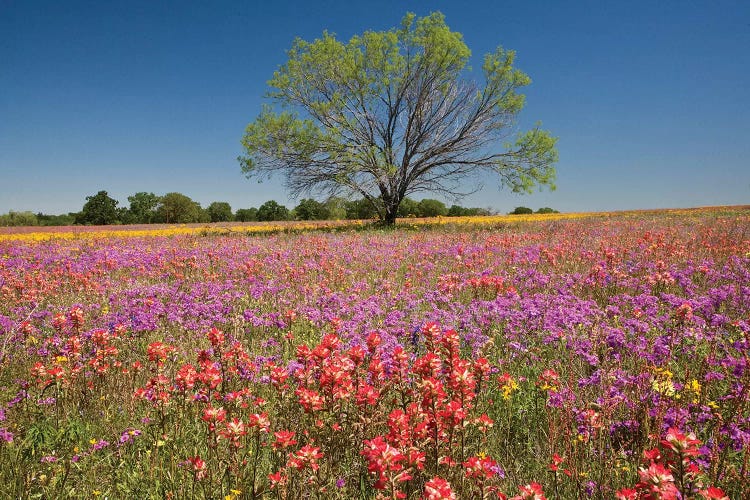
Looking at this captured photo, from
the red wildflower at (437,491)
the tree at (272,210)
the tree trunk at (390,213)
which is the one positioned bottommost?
the red wildflower at (437,491)

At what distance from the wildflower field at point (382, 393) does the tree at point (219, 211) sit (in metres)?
102

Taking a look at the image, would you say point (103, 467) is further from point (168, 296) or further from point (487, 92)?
point (487, 92)

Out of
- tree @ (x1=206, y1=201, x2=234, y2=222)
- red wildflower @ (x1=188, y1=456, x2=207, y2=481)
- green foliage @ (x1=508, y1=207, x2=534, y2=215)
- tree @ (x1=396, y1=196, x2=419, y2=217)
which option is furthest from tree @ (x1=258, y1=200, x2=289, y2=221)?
red wildflower @ (x1=188, y1=456, x2=207, y2=481)

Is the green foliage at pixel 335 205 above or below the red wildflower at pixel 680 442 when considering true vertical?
above

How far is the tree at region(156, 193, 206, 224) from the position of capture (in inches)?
3578

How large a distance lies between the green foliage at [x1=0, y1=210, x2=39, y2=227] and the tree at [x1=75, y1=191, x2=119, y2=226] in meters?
23.8

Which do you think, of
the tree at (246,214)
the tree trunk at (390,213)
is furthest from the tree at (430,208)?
the tree trunk at (390,213)

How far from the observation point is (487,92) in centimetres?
2606

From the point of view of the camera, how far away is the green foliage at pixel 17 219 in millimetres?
55188

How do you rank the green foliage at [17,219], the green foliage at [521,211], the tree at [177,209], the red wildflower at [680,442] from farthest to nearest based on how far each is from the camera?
the tree at [177,209]
the green foliage at [521,211]
the green foliage at [17,219]
the red wildflower at [680,442]

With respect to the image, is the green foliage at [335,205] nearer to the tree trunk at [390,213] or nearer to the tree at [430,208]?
the tree trunk at [390,213]

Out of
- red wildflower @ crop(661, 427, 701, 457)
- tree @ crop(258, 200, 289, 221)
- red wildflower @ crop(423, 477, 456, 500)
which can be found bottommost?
red wildflower @ crop(423, 477, 456, 500)

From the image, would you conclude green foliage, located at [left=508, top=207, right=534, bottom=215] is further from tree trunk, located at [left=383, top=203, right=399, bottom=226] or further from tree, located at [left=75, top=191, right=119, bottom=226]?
tree, located at [left=75, top=191, right=119, bottom=226]

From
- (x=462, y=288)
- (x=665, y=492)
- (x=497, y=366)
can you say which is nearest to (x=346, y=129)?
(x=462, y=288)
